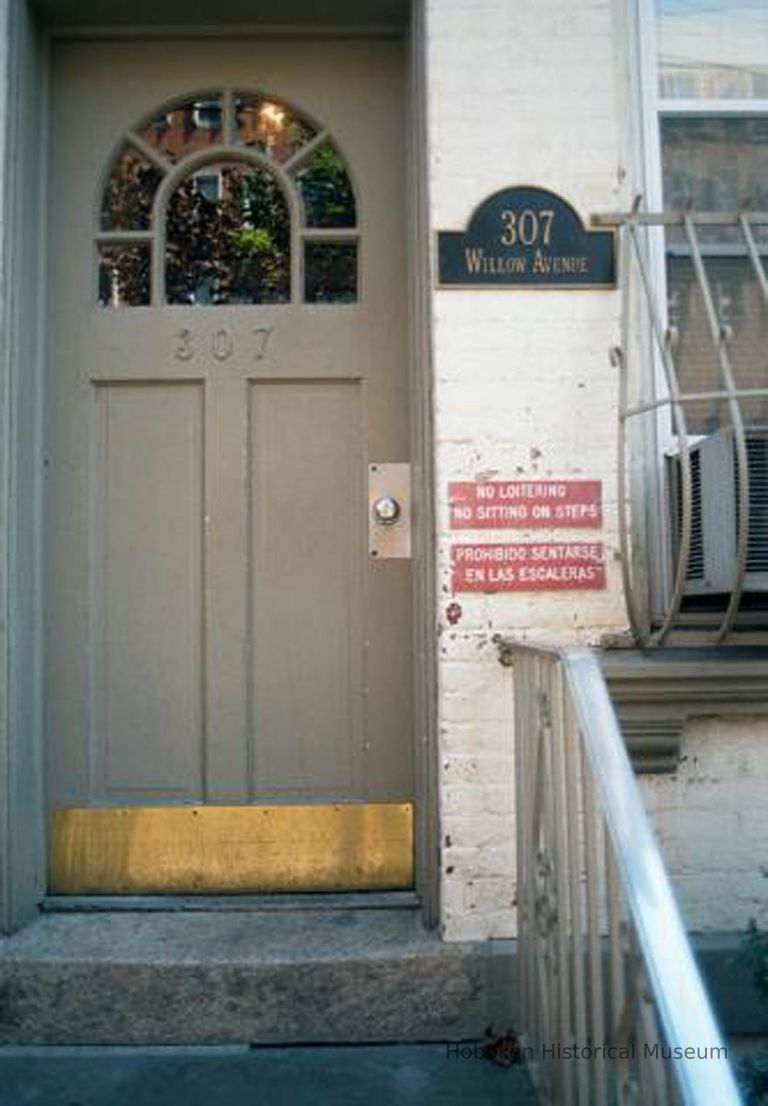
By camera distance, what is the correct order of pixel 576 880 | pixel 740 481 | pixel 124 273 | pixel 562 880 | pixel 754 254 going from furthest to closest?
pixel 124 273
pixel 754 254
pixel 740 481
pixel 562 880
pixel 576 880

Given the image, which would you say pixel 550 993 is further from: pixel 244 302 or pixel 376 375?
pixel 244 302

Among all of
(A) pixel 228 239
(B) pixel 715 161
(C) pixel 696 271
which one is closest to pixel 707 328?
(C) pixel 696 271

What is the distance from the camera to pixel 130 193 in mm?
3975

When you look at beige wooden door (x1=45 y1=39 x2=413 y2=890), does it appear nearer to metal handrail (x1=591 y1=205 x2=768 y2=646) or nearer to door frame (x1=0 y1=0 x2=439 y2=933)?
door frame (x1=0 y1=0 x2=439 y2=933)

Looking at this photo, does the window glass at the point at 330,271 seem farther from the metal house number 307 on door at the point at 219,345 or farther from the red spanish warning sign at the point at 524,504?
the red spanish warning sign at the point at 524,504

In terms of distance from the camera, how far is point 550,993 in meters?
2.64

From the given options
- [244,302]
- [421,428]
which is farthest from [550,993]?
[244,302]

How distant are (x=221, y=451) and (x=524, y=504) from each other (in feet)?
3.87

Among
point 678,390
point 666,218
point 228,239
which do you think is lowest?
point 678,390

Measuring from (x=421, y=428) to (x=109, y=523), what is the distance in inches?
48.7

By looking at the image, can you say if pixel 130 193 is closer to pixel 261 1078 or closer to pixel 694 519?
pixel 694 519

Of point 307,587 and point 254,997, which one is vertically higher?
point 307,587

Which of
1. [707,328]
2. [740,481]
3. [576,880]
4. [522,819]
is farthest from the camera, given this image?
[707,328]

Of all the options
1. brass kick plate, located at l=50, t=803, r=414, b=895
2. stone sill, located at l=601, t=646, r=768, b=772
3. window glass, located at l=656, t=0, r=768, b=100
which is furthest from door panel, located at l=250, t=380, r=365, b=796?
window glass, located at l=656, t=0, r=768, b=100
